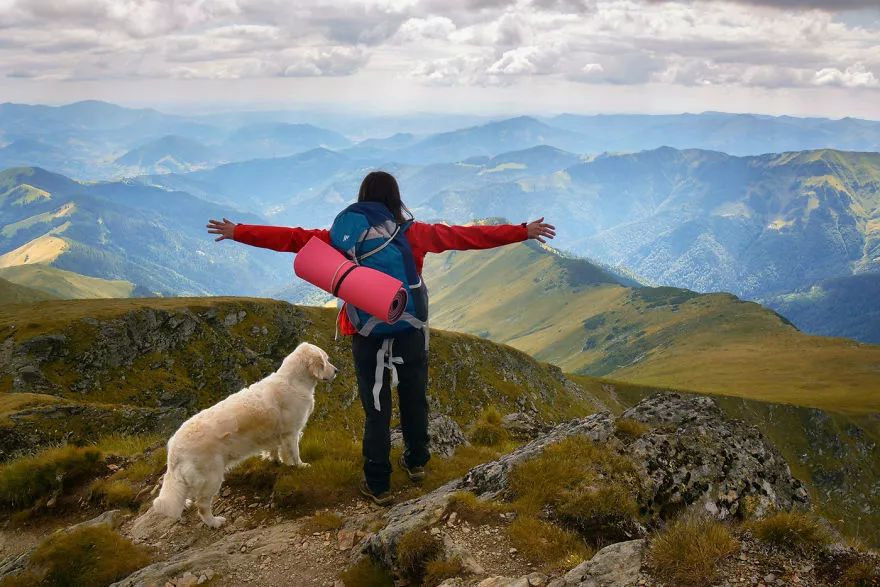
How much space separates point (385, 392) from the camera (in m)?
10.6

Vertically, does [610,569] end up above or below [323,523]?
above

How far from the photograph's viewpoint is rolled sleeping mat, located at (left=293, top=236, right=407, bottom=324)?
9062 millimetres

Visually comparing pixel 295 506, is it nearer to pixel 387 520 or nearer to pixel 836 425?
pixel 387 520

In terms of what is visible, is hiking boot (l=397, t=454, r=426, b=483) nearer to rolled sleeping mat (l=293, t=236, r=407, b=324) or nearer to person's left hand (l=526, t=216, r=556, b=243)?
rolled sleeping mat (l=293, t=236, r=407, b=324)

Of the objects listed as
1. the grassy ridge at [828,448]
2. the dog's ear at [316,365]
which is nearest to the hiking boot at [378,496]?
the dog's ear at [316,365]

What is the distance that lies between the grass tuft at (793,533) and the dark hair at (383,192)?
23.7ft

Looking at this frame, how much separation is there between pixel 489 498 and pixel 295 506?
393 centimetres

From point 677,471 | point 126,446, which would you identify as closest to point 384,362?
point 677,471

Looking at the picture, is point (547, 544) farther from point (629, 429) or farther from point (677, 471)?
point (629, 429)

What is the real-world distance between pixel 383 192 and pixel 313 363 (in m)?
3.68

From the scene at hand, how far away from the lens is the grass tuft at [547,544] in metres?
7.71

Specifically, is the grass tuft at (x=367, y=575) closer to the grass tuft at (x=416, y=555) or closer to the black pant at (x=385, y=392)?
the grass tuft at (x=416, y=555)

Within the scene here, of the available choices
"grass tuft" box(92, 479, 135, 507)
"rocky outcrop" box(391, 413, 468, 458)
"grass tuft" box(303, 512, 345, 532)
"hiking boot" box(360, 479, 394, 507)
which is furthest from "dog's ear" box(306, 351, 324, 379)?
"grass tuft" box(92, 479, 135, 507)

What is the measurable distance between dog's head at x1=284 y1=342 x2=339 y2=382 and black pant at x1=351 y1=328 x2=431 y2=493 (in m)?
0.79
